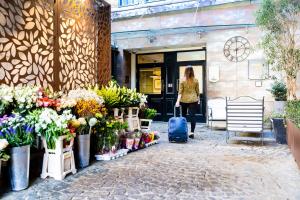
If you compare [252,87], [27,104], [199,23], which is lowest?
[27,104]

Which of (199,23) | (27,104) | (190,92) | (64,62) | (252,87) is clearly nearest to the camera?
(27,104)

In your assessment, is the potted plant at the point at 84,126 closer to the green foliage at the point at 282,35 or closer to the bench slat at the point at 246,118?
the bench slat at the point at 246,118

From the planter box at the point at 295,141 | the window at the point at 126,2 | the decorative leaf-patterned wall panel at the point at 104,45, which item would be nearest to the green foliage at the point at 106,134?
the decorative leaf-patterned wall panel at the point at 104,45

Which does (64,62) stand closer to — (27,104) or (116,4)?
(27,104)

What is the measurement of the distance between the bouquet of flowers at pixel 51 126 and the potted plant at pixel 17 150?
221 millimetres

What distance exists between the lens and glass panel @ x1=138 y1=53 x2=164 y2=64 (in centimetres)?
1096

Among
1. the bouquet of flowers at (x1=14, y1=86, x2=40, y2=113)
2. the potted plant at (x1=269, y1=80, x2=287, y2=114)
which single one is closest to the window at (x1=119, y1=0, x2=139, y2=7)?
the potted plant at (x1=269, y1=80, x2=287, y2=114)

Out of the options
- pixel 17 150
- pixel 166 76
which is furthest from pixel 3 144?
pixel 166 76

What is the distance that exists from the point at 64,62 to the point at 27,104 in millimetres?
2052

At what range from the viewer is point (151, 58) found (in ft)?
36.8

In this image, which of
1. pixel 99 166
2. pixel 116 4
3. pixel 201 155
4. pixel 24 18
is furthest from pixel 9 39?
pixel 116 4

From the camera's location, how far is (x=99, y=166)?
4.16 meters

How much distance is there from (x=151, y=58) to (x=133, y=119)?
5.92 metres

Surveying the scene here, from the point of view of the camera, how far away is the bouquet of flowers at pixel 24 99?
345 cm
